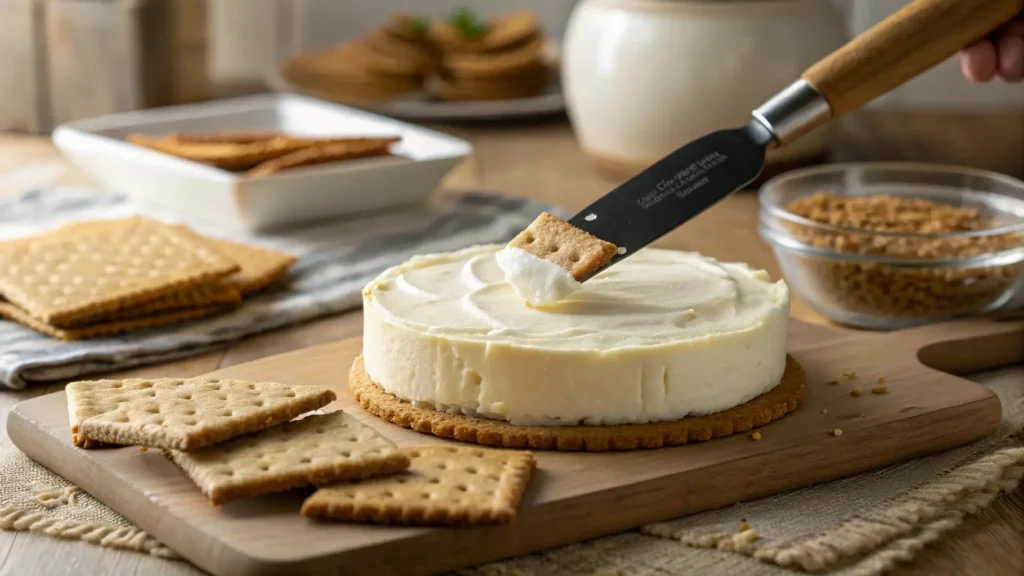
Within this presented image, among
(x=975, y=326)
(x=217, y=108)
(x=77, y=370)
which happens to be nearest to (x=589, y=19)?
(x=217, y=108)

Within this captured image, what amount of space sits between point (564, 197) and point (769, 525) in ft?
5.49

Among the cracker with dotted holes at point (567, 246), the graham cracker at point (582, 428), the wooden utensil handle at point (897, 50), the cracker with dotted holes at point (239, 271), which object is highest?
the wooden utensil handle at point (897, 50)

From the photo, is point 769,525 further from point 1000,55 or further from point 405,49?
point 405,49

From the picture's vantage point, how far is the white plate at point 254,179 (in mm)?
2555

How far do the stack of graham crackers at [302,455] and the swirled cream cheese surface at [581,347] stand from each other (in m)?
0.12

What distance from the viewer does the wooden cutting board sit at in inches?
51.5

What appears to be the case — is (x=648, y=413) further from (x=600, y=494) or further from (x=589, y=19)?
(x=589, y=19)

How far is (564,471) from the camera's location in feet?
4.86

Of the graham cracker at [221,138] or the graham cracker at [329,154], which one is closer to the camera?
the graham cracker at [329,154]

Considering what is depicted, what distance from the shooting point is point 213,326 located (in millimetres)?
2092

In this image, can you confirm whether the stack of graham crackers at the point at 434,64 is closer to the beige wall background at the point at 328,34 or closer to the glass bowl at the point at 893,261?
the beige wall background at the point at 328,34

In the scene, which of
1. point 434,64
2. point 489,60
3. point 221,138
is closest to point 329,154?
point 221,138

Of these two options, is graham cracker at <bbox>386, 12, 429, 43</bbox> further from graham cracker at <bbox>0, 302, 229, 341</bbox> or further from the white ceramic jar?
graham cracker at <bbox>0, 302, 229, 341</bbox>

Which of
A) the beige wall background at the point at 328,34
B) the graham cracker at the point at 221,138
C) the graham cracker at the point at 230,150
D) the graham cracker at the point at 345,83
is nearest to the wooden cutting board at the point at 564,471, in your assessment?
the graham cracker at the point at 230,150
